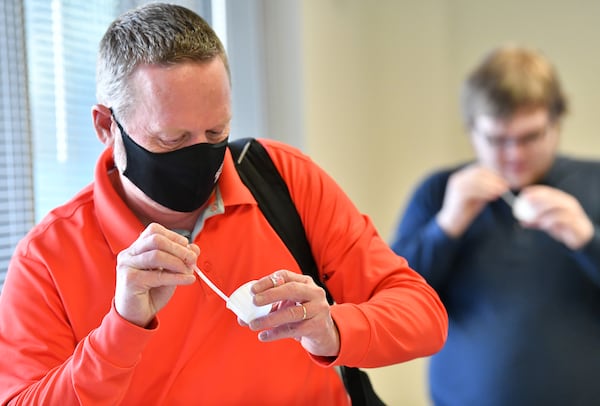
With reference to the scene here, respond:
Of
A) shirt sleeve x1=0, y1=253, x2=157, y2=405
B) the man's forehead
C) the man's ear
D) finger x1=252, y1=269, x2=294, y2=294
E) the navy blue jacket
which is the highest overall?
the man's ear

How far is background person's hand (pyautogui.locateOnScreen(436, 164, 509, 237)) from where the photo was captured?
1.76 m

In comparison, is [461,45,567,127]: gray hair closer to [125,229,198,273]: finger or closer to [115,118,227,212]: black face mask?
[115,118,227,212]: black face mask

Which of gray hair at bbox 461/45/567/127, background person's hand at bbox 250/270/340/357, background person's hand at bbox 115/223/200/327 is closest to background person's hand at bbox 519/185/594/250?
gray hair at bbox 461/45/567/127

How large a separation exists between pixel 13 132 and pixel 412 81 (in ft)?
6.38

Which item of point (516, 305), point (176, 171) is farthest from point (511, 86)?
point (176, 171)

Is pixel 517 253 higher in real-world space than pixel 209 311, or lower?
lower

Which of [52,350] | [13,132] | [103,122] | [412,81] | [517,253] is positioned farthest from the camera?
[412,81]

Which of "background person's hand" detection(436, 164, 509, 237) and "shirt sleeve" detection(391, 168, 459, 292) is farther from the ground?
"background person's hand" detection(436, 164, 509, 237)

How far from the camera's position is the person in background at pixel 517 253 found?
1733 millimetres

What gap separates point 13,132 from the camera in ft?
5.18

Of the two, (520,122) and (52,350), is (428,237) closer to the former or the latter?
(520,122)

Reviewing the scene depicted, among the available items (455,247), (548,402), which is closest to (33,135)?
(455,247)

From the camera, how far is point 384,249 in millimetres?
1237

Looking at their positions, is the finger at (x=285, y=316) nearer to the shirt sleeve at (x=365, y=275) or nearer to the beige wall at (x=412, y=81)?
the shirt sleeve at (x=365, y=275)
